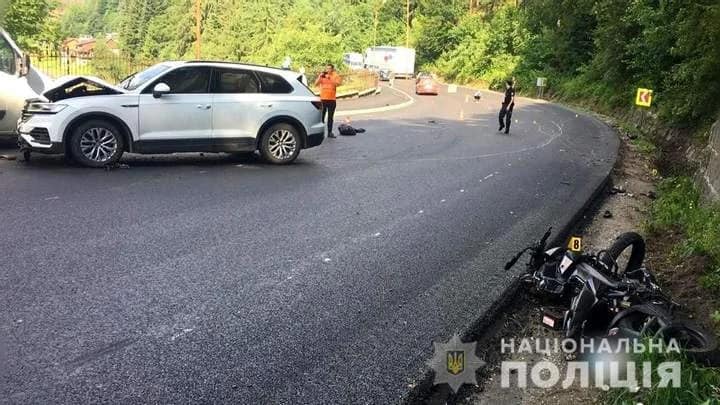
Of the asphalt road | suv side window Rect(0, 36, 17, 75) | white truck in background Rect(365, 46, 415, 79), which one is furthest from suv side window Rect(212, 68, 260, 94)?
white truck in background Rect(365, 46, 415, 79)

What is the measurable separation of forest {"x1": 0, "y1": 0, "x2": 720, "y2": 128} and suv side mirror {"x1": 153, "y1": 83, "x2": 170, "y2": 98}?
8.53 meters

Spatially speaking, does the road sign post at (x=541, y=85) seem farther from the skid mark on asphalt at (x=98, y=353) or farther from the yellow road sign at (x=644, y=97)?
the skid mark on asphalt at (x=98, y=353)

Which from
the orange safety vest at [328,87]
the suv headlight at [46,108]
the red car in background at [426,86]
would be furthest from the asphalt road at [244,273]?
the red car in background at [426,86]

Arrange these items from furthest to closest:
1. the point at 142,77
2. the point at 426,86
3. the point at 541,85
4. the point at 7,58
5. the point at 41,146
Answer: the point at 541,85 < the point at 426,86 < the point at 7,58 < the point at 142,77 < the point at 41,146

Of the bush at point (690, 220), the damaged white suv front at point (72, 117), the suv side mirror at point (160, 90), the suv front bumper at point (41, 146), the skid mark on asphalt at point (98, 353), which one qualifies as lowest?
the skid mark on asphalt at point (98, 353)

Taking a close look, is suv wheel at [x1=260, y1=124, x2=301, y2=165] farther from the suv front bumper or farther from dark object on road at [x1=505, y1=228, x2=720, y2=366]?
dark object on road at [x1=505, y1=228, x2=720, y2=366]

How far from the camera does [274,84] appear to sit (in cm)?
1195

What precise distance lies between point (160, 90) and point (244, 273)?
5988mm

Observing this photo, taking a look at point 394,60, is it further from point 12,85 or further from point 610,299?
point 610,299

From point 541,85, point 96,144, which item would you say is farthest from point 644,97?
point 541,85

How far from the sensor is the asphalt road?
3.86m

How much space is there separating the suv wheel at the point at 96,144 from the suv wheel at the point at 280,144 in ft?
8.52

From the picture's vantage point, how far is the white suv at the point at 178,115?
33.6 ft

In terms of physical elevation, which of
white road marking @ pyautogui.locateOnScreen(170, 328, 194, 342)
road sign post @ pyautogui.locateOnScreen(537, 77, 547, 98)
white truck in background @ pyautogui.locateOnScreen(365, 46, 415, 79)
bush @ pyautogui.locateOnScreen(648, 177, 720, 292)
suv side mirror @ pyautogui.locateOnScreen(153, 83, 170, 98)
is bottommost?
white road marking @ pyautogui.locateOnScreen(170, 328, 194, 342)
